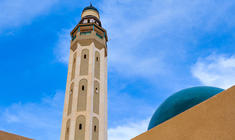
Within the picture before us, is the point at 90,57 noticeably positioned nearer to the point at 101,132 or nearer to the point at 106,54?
the point at 106,54

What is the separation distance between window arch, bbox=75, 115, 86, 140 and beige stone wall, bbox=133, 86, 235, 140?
501 inches

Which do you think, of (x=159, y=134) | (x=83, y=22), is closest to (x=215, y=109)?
(x=159, y=134)

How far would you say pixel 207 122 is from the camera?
3613 mm

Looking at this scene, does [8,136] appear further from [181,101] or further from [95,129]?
[95,129]

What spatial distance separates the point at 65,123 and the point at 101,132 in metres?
2.91

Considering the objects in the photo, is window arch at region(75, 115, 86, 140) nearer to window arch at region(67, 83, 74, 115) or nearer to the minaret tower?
the minaret tower

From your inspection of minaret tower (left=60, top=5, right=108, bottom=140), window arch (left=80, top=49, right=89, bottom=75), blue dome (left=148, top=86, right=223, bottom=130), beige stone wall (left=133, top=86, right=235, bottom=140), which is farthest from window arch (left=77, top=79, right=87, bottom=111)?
beige stone wall (left=133, top=86, right=235, bottom=140)

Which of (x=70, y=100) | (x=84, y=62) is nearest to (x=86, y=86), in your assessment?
(x=70, y=100)

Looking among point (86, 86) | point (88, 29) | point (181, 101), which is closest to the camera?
point (181, 101)

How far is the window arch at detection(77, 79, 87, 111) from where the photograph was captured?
17478 millimetres

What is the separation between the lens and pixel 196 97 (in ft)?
26.5

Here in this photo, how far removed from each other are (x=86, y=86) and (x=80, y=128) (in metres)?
3.58

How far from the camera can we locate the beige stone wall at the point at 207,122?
3.36m

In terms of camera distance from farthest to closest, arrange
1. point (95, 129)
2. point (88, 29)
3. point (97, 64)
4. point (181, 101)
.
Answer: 1. point (88, 29)
2. point (97, 64)
3. point (95, 129)
4. point (181, 101)
